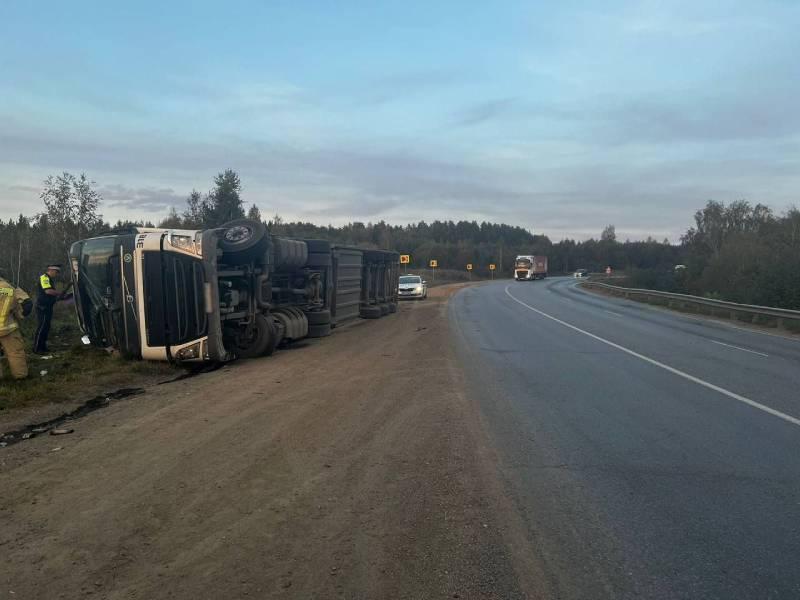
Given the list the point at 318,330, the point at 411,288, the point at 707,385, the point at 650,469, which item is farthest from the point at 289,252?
the point at 411,288

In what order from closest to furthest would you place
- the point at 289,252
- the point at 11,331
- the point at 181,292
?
the point at 11,331 < the point at 181,292 < the point at 289,252

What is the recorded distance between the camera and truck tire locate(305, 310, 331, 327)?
17.5 m

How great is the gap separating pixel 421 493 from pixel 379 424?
7.46 feet

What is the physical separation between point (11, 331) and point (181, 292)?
8.64 ft

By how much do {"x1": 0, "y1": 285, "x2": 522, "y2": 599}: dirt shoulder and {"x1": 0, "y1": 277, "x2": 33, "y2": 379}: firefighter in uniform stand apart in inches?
84.5

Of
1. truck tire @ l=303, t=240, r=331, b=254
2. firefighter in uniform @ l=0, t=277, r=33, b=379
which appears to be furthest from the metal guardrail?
firefighter in uniform @ l=0, t=277, r=33, b=379

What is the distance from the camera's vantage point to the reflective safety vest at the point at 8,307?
988 cm

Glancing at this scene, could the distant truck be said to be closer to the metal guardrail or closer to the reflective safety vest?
the metal guardrail

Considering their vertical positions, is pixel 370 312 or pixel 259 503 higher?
pixel 259 503

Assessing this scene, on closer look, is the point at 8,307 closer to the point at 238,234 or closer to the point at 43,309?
the point at 43,309

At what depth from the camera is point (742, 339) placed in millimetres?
19203

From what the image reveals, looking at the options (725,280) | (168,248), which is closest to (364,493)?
(168,248)

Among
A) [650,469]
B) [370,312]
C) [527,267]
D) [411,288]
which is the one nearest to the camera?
[650,469]

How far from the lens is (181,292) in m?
11.6
